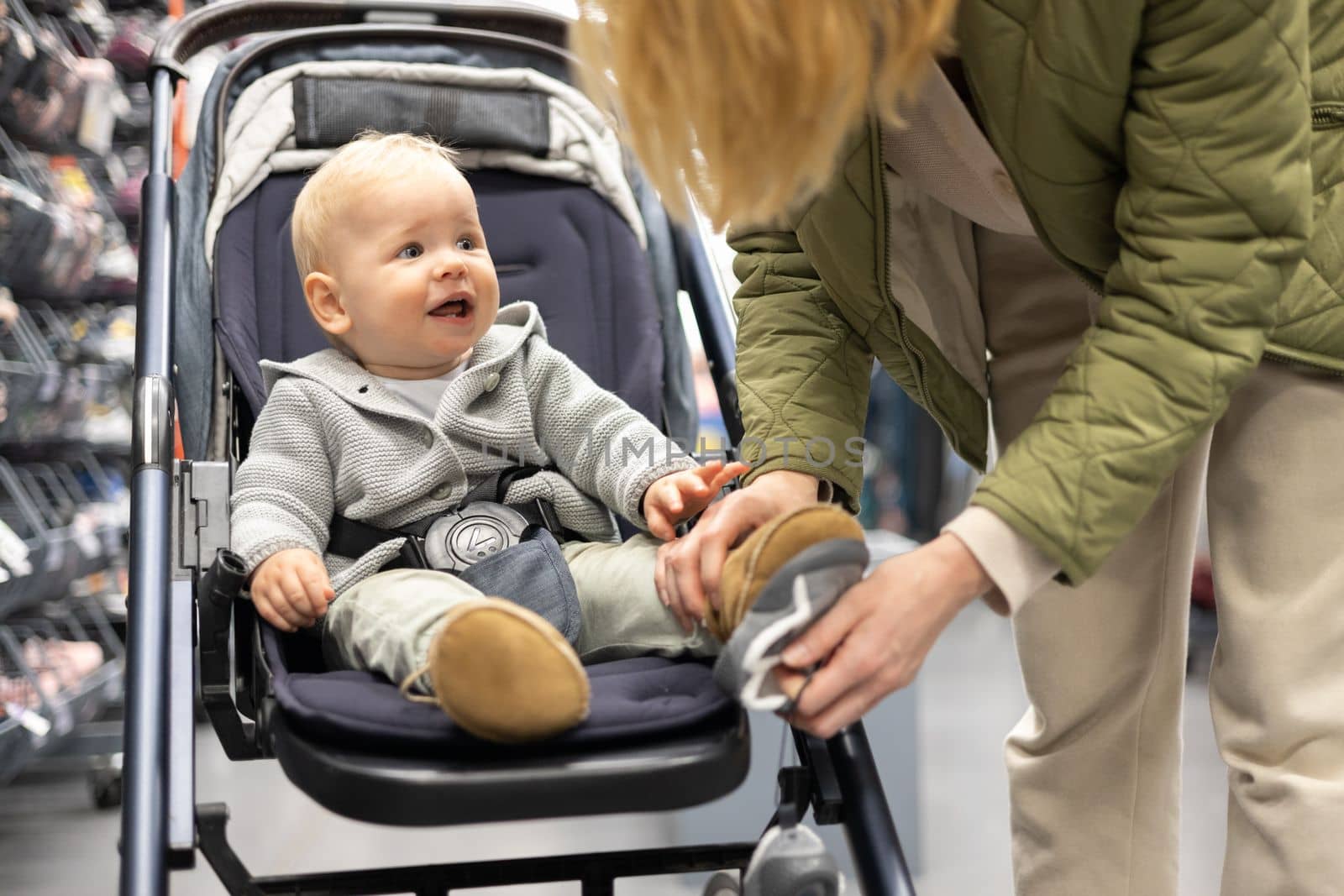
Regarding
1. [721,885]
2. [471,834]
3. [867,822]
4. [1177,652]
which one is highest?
[1177,652]

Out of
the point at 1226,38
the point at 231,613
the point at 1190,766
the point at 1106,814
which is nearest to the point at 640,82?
the point at 1226,38

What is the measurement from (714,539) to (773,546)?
0.10 m

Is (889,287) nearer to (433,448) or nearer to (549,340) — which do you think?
(433,448)

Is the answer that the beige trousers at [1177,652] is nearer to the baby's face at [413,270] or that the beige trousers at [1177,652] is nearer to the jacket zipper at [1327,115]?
the jacket zipper at [1327,115]

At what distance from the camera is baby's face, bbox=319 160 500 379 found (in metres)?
1.15

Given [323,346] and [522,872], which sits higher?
[323,346]

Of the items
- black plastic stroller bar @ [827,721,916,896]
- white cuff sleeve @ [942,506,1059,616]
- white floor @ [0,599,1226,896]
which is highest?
white cuff sleeve @ [942,506,1059,616]

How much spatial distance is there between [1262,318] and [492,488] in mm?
697

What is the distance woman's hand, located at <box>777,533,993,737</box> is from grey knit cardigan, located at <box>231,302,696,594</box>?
15.7 inches

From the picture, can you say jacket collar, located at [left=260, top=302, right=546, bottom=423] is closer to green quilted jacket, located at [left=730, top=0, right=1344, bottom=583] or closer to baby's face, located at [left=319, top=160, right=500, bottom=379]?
baby's face, located at [left=319, top=160, right=500, bottom=379]

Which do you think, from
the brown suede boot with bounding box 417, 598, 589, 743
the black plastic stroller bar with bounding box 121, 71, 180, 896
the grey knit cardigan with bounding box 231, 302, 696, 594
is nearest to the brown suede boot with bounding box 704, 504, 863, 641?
the brown suede boot with bounding box 417, 598, 589, 743

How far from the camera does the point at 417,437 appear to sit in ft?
3.83

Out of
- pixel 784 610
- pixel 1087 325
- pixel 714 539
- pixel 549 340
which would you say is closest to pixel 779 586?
pixel 784 610

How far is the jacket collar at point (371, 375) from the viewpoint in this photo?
45.9 inches
